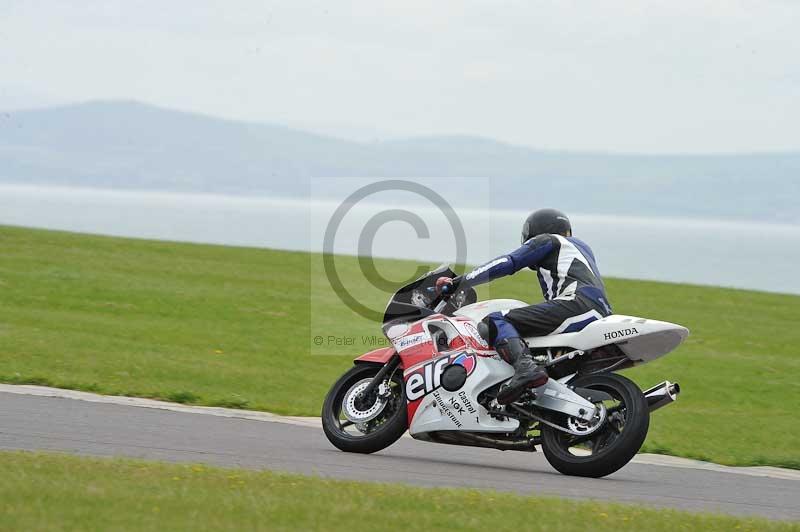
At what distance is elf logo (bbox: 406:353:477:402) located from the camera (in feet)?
30.4

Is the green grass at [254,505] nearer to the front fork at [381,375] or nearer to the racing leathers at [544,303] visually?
the racing leathers at [544,303]

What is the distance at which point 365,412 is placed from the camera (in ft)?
31.1

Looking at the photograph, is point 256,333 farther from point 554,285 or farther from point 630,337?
point 630,337

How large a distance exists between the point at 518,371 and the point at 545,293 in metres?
0.86

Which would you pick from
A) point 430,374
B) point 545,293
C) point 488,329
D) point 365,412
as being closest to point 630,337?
point 545,293

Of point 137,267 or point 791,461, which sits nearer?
point 791,461

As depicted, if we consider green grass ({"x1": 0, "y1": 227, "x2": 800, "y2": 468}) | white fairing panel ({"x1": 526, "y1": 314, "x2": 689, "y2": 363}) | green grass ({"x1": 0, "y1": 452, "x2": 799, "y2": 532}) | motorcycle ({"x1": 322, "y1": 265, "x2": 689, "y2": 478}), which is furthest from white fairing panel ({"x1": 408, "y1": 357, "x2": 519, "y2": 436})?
green grass ({"x1": 0, "y1": 227, "x2": 800, "y2": 468})

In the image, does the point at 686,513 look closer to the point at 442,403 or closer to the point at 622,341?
the point at 622,341

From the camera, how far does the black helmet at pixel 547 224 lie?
9344mm

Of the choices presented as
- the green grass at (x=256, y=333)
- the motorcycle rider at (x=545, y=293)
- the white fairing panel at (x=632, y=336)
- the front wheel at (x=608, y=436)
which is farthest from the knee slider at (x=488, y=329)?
the green grass at (x=256, y=333)

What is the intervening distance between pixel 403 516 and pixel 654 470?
3.82m

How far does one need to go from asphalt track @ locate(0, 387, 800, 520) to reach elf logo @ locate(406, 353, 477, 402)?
1.84ft

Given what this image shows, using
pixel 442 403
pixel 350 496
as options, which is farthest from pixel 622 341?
pixel 350 496

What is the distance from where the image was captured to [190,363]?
47.1 feet
